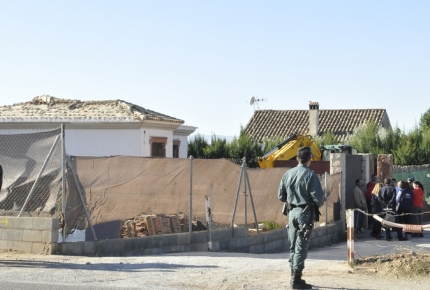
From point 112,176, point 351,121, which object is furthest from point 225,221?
point 351,121

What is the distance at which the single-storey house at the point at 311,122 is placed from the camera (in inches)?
2128

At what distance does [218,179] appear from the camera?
1814cm

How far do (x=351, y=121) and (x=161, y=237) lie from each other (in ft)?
137

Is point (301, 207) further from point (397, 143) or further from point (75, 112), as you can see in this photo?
point (397, 143)

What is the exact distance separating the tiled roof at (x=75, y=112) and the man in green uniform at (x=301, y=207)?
2020 centimetres

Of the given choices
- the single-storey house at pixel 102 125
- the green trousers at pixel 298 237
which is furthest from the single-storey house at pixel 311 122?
the green trousers at pixel 298 237

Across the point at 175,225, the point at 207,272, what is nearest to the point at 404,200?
the point at 175,225

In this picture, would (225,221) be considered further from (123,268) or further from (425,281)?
(425,281)

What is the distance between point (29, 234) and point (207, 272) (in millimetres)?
3674

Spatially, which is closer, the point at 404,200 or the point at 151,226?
the point at 151,226

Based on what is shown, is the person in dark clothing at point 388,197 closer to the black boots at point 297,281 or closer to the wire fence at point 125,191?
the wire fence at point 125,191

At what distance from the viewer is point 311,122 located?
53438mm

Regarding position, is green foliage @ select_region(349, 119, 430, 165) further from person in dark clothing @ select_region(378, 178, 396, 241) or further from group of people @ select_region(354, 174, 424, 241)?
person in dark clothing @ select_region(378, 178, 396, 241)

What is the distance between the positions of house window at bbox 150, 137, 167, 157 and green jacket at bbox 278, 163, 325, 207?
2136 cm
